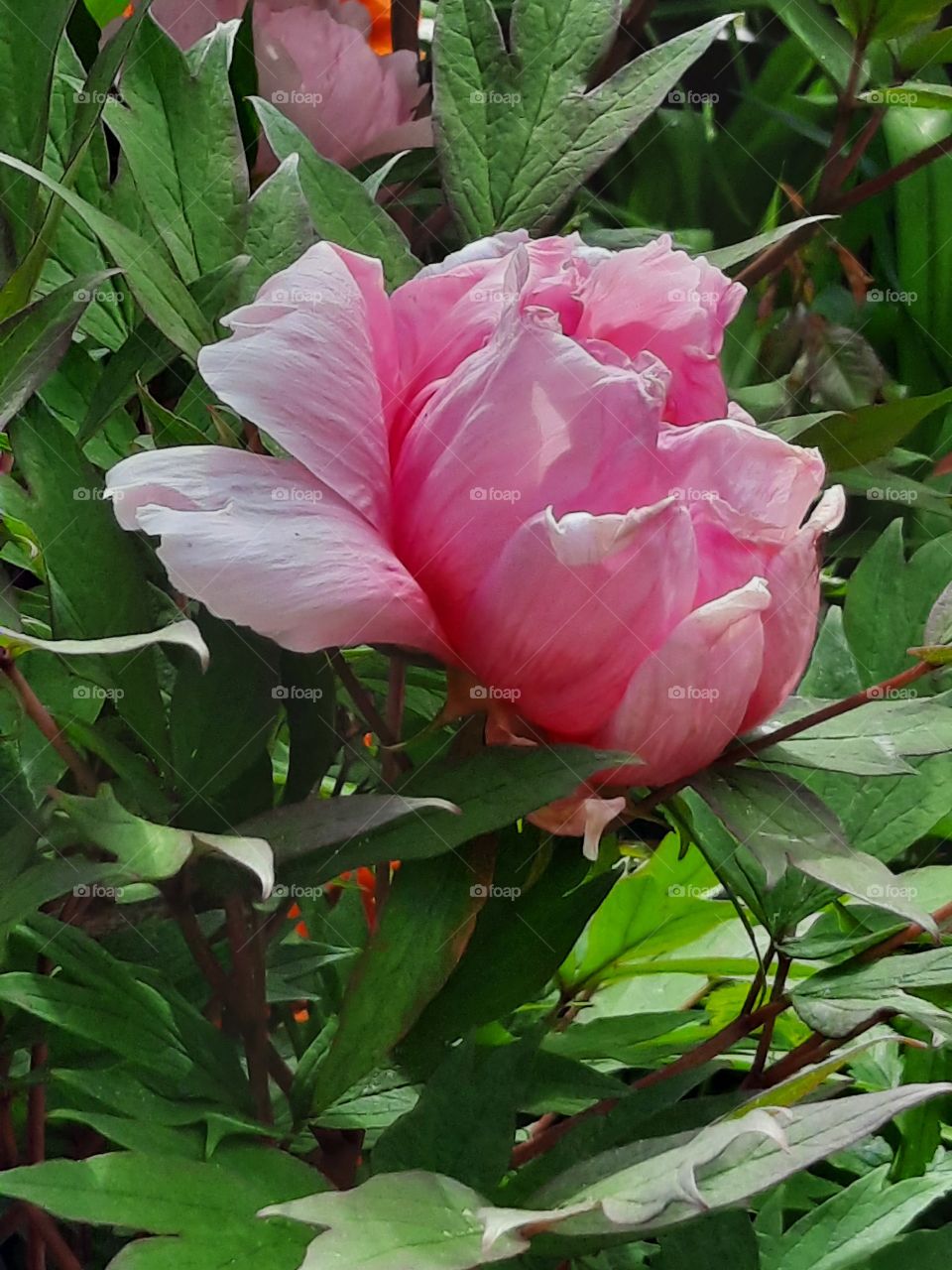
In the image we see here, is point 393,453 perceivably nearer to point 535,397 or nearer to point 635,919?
point 535,397

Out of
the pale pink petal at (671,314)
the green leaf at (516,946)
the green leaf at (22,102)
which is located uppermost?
the green leaf at (22,102)

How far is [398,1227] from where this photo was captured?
0.58 ft

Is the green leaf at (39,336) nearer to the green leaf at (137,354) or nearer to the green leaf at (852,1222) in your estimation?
the green leaf at (137,354)

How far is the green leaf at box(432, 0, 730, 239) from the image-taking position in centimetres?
26

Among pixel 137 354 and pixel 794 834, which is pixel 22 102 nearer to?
pixel 137 354

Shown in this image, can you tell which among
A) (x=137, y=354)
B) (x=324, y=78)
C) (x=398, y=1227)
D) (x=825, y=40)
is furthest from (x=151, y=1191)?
(x=825, y=40)

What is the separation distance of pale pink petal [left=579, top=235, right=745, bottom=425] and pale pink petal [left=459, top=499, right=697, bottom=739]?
42 mm

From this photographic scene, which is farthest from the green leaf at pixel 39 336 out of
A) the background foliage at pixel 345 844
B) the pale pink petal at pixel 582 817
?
the pale pink petal at pixel 582 817

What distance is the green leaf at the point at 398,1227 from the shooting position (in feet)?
0.56

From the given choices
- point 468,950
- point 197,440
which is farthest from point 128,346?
point 468,950

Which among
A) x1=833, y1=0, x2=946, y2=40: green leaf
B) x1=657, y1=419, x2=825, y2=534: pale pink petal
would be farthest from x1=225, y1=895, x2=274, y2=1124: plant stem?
x1=833, y1=0, x2=946, y2=40: green leaf

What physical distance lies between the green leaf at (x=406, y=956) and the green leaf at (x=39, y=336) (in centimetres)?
10

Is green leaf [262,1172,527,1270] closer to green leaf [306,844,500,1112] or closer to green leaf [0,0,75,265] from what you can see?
green leaf [306,844,500,1112]

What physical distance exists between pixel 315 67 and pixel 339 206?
0.08m
